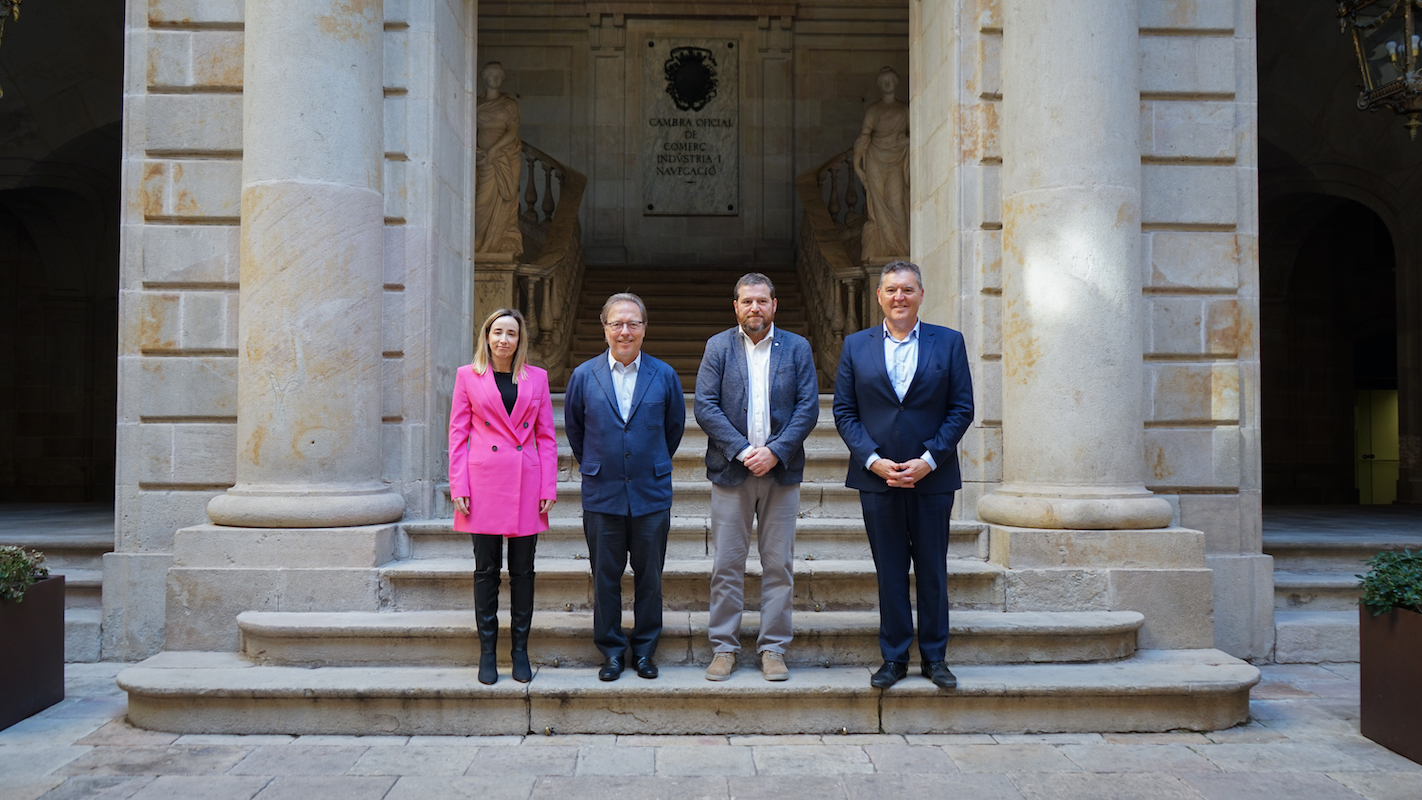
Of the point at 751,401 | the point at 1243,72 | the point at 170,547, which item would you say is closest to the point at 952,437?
the point at 751,401

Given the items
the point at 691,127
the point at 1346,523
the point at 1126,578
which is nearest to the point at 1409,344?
the point at 1346,523

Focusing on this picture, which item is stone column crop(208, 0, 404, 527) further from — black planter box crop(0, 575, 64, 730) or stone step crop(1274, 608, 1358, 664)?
stone step crop(1274, 608, 1358, 664)

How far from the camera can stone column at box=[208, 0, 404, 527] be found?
5188 mm

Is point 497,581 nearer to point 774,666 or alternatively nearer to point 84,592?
point 774,666

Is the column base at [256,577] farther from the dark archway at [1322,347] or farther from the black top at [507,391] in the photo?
the dark archway at [1322,347]

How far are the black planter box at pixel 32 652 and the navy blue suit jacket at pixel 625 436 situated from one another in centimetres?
272

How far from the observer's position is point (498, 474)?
14.4 ft

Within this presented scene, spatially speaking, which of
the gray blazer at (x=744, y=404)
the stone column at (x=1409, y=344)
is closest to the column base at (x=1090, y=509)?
the gray blazer at (x=744, y=404)

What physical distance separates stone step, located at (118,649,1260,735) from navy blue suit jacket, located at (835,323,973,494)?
3.18ft

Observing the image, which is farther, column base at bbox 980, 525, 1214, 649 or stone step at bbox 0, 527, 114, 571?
stone step at bbox 0, 527, 114, 571

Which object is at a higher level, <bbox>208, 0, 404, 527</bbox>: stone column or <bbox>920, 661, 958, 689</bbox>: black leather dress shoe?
<bbox>208, 0, 404, 527</bbox>: stone column

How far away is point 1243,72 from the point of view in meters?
5.84

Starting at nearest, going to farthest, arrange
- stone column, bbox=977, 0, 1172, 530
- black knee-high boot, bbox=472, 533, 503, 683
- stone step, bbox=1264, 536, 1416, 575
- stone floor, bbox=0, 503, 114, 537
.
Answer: black knee-high boot, bbox=472, 533, 503, 683, stone column, bbox=977, 0, 1172, 530, stone step, bbox=1264, 536, 1416, 575, stone floor, bbox=0, 503, 114, 537

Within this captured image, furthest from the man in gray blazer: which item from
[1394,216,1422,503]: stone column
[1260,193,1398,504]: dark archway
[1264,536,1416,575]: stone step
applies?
[1260,193,1398,504]: dark archway
